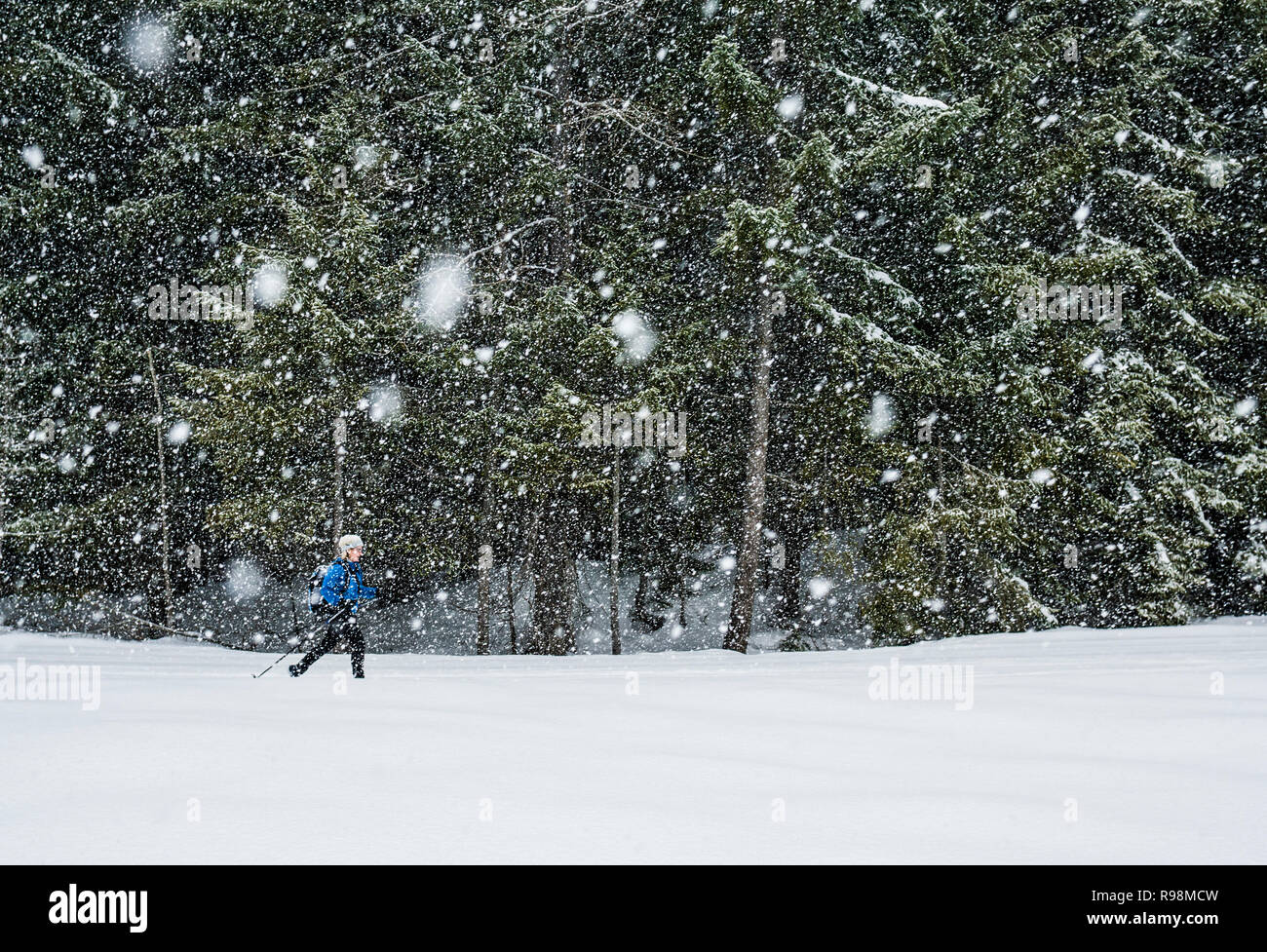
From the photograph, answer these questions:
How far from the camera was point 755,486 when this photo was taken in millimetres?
15578

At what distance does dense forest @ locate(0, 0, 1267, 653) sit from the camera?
50.0 ft

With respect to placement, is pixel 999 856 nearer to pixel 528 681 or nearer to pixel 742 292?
pixel 528 681

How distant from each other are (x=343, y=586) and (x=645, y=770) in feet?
17.1

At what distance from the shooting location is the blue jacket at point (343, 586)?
9461mm

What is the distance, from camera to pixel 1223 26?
56.8 feet

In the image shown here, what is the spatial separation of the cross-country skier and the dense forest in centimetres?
562

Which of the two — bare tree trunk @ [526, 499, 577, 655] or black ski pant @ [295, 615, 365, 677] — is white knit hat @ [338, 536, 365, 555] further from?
bare tree trunk @ [526, 499, 577, 655]

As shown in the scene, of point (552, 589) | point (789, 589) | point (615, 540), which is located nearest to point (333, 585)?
point (552, 589)

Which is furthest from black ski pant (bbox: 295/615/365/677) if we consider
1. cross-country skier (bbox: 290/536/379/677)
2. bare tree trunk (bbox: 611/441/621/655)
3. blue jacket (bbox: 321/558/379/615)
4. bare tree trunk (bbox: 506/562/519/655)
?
bare tree trunk (bbox: 506/562/519/655)

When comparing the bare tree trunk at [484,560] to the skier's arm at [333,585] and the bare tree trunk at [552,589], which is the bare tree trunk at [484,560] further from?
the skier's arm at [333,585]

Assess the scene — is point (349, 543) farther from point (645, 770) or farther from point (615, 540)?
point (615, 540)

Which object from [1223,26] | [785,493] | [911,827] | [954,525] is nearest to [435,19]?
[785,493]

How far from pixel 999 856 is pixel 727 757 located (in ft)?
7.06

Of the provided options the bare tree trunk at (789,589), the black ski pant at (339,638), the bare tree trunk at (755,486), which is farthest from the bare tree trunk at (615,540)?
the black ski pant at (339,638)
